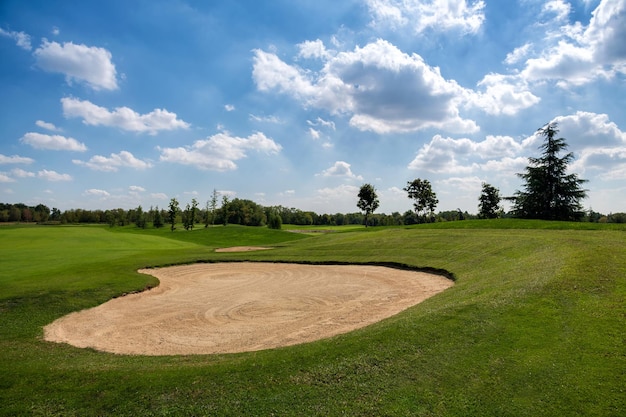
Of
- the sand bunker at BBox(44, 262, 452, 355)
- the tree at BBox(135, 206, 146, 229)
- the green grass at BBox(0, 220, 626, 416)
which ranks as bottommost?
the sand bunker at BBox(44, 262, 452, 355)

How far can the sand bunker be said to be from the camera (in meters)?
12.5

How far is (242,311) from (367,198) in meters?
70.7

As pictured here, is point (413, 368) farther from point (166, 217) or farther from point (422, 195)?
point (166, 217)

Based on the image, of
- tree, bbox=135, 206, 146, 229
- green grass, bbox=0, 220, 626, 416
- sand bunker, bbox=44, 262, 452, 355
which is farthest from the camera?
tree, bbox=135, 206, 146, 229

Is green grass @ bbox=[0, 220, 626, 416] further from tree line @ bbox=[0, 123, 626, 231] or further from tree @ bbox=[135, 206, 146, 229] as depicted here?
tree @ bbox=[135, 206, 146, 229]

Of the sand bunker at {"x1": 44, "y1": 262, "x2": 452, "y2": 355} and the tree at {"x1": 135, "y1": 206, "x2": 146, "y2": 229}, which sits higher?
the tree at {"x1": 135, "y1": 206, "x2": 146, "y2": 229}

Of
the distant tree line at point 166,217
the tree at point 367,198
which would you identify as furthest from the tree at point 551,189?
the distant tree line at point 166,217

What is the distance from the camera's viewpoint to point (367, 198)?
8475 centimetres

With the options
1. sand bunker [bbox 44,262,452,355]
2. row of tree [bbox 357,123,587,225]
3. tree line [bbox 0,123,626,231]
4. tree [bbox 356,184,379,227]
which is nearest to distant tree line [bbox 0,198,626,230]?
tree line [bbox 0,123,626,231]

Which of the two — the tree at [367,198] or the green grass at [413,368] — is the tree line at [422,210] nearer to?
the tree at [367,198]

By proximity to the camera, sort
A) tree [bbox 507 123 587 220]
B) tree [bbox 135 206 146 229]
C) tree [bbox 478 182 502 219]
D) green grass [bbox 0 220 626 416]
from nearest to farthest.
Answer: green grass [bbox 0 220 626 416] → tree [bbox 507 123 587 220] → tree [bbox 478 182 502 219] → tree [bbox 135 206 146 229]

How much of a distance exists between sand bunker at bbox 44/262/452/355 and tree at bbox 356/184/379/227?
60432mm

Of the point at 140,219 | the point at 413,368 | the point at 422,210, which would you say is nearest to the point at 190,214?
the point at 140,219

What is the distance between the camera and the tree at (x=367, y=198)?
8462 cm
